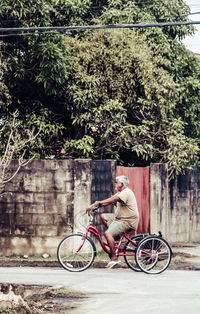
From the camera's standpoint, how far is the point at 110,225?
10961 mm

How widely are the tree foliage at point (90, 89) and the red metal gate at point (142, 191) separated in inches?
50.3

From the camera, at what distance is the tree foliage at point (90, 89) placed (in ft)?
A: 50.6

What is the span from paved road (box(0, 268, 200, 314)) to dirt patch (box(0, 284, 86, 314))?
0.20 meters

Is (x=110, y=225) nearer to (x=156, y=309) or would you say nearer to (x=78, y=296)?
(x=78, y=296)

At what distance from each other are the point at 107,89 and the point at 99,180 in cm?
394

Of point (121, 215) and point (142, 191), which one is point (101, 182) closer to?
point (142, 191)

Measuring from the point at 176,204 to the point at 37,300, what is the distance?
30.2ft

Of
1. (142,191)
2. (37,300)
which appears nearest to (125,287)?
(37,300)

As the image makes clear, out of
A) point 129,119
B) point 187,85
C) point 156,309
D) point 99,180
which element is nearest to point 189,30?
point 187,85

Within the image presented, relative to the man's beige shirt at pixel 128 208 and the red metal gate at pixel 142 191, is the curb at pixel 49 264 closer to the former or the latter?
the man's beige shirt at pixel 128 208

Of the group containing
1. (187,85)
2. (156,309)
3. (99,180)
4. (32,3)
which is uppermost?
(32,3)

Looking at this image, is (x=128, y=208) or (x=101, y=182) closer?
(x=128, y=208)

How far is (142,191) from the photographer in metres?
15.3

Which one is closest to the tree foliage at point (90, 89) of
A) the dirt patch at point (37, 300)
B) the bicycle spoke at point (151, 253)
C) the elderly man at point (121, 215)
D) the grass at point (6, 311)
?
the elderly man at point (121, 215)
